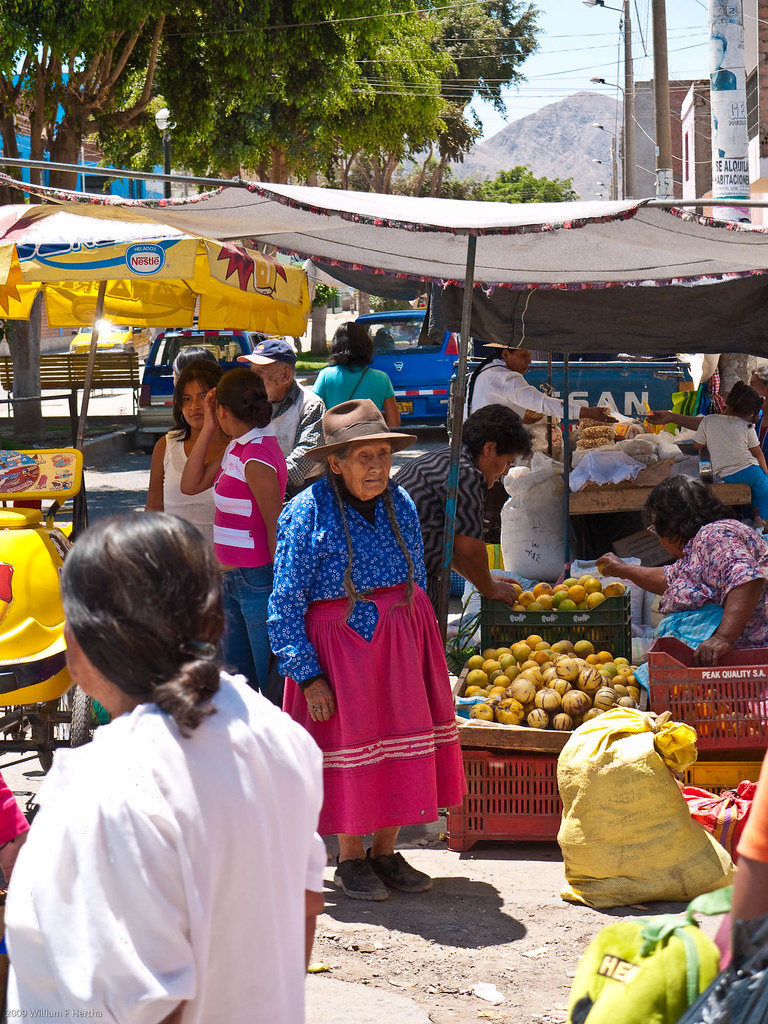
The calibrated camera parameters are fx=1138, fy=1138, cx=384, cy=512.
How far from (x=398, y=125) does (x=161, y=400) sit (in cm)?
1556

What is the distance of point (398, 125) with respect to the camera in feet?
98.7

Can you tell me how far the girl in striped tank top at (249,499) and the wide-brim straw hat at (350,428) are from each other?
822 millimetres

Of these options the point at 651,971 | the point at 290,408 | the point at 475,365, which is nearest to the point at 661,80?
the point at 475,365

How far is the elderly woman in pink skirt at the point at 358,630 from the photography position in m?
4.16

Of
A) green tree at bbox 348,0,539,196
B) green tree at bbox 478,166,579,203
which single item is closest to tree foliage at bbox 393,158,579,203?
green tree at bbox 478,166,579,203

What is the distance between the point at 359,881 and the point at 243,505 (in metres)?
1.70

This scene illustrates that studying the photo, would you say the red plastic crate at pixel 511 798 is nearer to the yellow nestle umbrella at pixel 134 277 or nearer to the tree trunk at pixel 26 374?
the yellow nestle umbrella at pixel 134 277

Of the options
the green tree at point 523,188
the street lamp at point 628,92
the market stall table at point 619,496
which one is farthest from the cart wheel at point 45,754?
the green tree at point 523,188

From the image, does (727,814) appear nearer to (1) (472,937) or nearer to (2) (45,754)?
(1) (472,937)

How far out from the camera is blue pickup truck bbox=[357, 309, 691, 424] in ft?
40.0

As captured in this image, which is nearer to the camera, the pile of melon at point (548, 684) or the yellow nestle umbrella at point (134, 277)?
the pile of melon at point (548, 684)

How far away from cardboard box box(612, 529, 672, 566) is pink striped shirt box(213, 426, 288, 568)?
3.98 m

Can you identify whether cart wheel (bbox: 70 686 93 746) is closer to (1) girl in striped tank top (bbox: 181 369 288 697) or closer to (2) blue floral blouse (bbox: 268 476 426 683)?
(1) girl in striped tank top (bbox: 181 369 288 697)

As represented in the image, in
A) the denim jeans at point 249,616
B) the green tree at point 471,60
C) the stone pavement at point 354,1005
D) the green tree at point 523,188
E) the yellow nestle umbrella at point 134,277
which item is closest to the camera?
the stone pavement at point 354,1005
